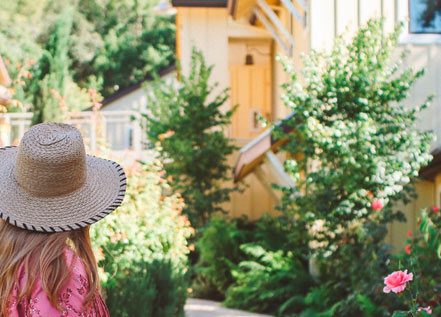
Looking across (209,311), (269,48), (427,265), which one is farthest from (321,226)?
(269,48)

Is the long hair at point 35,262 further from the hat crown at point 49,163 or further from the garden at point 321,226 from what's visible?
the garden at point 321,226

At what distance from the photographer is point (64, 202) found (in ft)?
8.54

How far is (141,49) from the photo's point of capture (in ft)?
110

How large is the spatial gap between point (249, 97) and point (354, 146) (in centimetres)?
1015

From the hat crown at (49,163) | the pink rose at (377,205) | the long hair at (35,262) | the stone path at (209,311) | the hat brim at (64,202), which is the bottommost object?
the stone path at (209,311)

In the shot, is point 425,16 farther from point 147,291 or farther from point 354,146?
point 147,291

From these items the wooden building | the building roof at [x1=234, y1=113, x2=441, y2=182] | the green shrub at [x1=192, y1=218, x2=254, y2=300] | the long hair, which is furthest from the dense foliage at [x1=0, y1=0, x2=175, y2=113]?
the long hair

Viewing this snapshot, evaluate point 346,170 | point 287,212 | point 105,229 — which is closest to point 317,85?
point 346,170

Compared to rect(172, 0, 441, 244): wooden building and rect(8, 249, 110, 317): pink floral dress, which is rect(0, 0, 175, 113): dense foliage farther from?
rect(8, 249, 110, 317): pink floral dress

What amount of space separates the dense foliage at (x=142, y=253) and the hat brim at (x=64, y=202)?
13.5ft

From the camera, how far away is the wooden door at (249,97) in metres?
19.2

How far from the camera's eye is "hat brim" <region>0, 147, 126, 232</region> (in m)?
2.52

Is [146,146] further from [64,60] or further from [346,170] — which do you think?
[64,60]

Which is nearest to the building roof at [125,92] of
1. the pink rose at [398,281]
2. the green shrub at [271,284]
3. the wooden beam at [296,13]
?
the wooden beam at [296,13]
